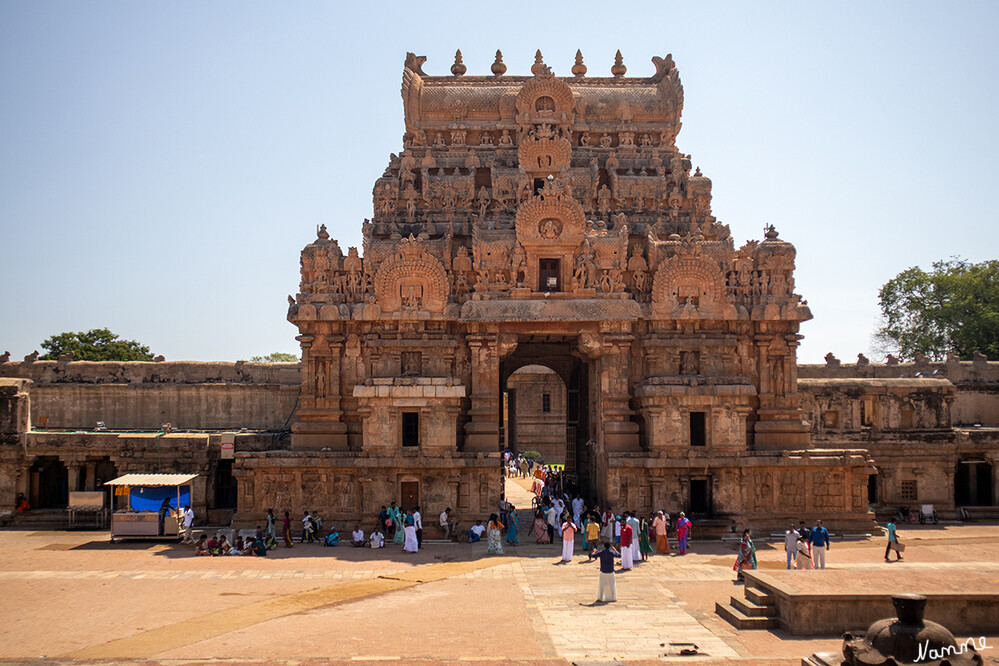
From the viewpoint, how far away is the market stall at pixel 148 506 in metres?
22.9

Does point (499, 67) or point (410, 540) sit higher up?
point (499, 67)

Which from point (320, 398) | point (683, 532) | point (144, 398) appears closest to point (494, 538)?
point (683, 532)

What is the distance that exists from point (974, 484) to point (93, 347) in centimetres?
4733

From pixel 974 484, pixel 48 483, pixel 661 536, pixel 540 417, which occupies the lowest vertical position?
pixel 661 536

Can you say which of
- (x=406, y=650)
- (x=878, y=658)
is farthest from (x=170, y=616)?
(x=878, y=658)

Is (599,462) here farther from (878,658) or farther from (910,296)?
(910,296)

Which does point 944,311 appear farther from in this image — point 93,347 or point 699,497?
point 93,347

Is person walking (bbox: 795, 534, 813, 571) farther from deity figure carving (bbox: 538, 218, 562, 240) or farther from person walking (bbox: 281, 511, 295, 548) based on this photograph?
person walking (bbox: 281, 511, 295, 548)

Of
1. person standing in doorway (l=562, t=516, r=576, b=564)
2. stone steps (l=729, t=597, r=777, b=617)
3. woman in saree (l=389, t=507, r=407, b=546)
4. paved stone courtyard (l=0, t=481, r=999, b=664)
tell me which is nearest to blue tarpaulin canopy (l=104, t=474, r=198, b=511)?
paved stone courtyard (l=0, t=481, r=999, b=664)

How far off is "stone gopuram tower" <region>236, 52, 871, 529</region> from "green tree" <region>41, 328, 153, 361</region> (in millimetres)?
31786

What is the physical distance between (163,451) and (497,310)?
11619 mm

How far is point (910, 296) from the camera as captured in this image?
160ft

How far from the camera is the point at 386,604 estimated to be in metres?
16.3

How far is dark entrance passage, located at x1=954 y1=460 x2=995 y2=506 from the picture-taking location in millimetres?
30100
